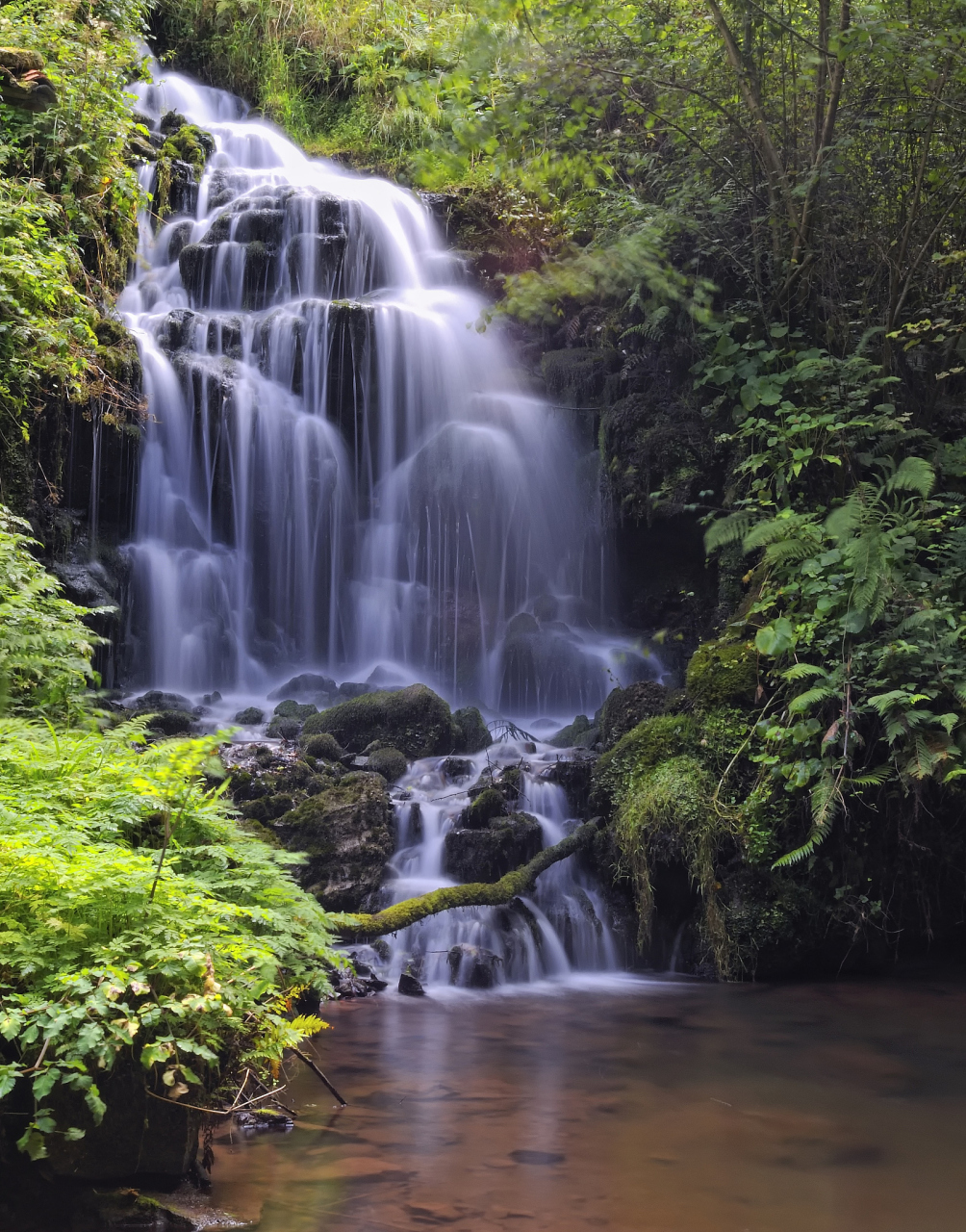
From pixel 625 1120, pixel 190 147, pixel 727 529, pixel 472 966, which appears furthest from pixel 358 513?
pixel 625 1120

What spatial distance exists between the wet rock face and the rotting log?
9 cm

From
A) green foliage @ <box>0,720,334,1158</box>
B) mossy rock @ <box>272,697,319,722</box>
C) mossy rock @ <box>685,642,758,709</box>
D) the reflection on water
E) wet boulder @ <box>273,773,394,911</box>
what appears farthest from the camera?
mossy rock @ <box>272,697,319,722</box>

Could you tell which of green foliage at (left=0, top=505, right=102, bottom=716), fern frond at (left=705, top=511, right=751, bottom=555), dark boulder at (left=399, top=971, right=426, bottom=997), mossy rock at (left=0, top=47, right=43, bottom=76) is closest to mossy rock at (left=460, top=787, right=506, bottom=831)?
dark boulder at (left=399, top=971, right=426, bottom=997)

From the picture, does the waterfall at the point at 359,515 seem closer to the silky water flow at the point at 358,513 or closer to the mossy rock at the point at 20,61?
the silky water flow at the point at 358,513

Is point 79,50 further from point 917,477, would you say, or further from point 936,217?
point 917,477

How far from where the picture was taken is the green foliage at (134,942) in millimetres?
2945

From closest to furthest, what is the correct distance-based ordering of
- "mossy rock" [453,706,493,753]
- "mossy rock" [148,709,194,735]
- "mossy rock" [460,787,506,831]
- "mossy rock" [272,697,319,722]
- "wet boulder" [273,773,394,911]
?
"wet boulder" [273,773,394,911]
"mossy rock" [460,787,506,831]
"mossy rock" [148,709,194,735]
"mossy rock" [453,706,493,753]
"mossy rock" [272,697,319,722]

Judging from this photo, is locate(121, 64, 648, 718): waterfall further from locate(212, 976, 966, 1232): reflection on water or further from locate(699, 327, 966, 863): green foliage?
locate(212, 976, 966, 1232): reflection on water

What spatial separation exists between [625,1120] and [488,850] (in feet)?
11.0

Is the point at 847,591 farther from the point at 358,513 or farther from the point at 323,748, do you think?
the point at 358,513

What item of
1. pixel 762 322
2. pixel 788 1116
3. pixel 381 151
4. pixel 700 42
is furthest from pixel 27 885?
pixel 381 151

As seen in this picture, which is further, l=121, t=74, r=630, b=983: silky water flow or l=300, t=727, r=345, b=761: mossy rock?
l=121, t=74, r=630, b=983: silky water flow

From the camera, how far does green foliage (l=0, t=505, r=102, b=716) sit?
Result: 5.62 meters

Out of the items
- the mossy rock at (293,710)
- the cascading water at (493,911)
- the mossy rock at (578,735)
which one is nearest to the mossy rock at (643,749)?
the cascading water at (493,911)
